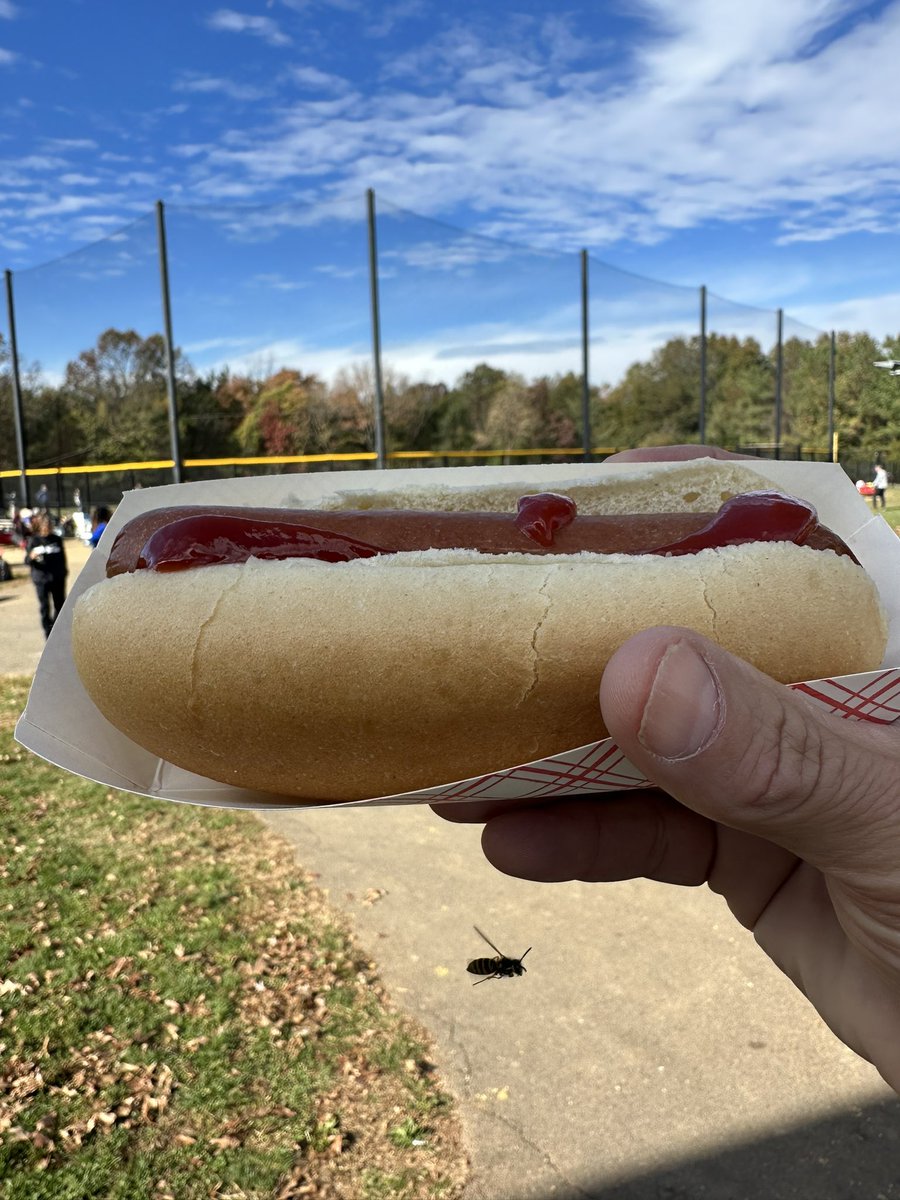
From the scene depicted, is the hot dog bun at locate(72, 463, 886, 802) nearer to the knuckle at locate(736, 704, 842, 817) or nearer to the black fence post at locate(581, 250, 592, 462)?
the knuckle at locate(736, 704, 842, 817)

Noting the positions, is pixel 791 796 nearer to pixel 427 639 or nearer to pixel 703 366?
pixel 427 639

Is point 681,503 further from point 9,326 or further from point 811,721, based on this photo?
point 9,326

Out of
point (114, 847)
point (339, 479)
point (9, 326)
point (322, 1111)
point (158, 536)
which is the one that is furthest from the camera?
point (9, 326)

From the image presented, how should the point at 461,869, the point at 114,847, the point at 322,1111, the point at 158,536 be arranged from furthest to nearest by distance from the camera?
the point at 114,847, the point at 461,869, the point at 322,1111, the point at 158,536

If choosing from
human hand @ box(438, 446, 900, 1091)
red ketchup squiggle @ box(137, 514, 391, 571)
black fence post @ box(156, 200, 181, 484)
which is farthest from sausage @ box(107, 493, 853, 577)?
black fence post @ box(156, 200, 181, 484)

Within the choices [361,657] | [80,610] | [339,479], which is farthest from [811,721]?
[339,479]
